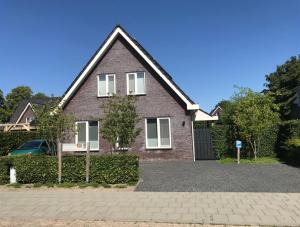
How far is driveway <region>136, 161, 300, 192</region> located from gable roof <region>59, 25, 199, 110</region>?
4.91 m

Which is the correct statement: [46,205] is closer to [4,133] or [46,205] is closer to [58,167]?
[58,167]

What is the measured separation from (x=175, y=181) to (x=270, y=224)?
5.61 meters

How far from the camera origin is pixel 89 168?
40.1ft

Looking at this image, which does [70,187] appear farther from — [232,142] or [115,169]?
[232,142]

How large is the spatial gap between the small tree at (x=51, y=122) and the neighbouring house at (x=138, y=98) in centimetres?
386

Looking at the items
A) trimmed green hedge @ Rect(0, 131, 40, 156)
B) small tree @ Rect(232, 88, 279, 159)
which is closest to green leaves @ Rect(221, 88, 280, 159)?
small tree @ Rect(232, 88, 279, 159)

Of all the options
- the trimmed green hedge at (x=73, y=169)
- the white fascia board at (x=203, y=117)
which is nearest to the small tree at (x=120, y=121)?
the trimmed green hedge at (x=73, y=169)

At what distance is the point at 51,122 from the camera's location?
47.6ft

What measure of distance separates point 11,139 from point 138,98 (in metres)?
11.2

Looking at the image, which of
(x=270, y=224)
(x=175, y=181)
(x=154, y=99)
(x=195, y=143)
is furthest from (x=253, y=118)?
(x=270, y=224)

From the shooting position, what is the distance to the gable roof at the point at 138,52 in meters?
18.9

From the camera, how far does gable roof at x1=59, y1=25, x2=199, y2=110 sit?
18.9 meters

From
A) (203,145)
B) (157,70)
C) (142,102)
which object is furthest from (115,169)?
(203,145)

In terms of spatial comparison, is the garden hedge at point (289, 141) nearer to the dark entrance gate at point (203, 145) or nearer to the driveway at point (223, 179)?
the driveway at point (223, 179)
